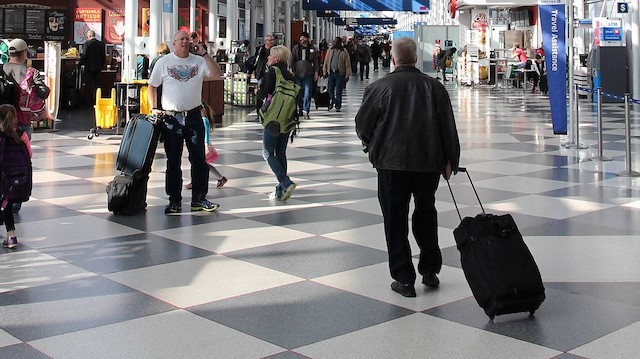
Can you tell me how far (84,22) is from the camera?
2936 cm

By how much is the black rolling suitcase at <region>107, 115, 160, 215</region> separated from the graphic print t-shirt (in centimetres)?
26

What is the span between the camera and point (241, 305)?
5.05m

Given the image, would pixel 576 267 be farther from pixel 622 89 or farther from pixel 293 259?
pixel 622 89

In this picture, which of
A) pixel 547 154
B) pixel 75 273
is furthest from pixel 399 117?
pixel 547 154

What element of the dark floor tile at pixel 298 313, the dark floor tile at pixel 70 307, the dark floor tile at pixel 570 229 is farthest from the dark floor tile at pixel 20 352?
the dark floor tile at pixel 570 229

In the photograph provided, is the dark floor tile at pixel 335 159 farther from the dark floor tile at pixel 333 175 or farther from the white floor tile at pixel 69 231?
the white floor tile at pixel 69 231

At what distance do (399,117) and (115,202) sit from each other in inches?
138

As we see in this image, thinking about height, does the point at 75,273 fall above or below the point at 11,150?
below

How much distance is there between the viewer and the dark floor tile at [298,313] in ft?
14.9

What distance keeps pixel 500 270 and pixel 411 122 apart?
0.99 m

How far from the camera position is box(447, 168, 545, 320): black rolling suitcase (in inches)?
183


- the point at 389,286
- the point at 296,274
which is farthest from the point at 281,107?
the point at 389,286

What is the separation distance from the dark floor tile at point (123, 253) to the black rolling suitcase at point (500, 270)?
224 centimetres

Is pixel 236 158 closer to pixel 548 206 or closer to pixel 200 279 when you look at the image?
pixel 548 206
